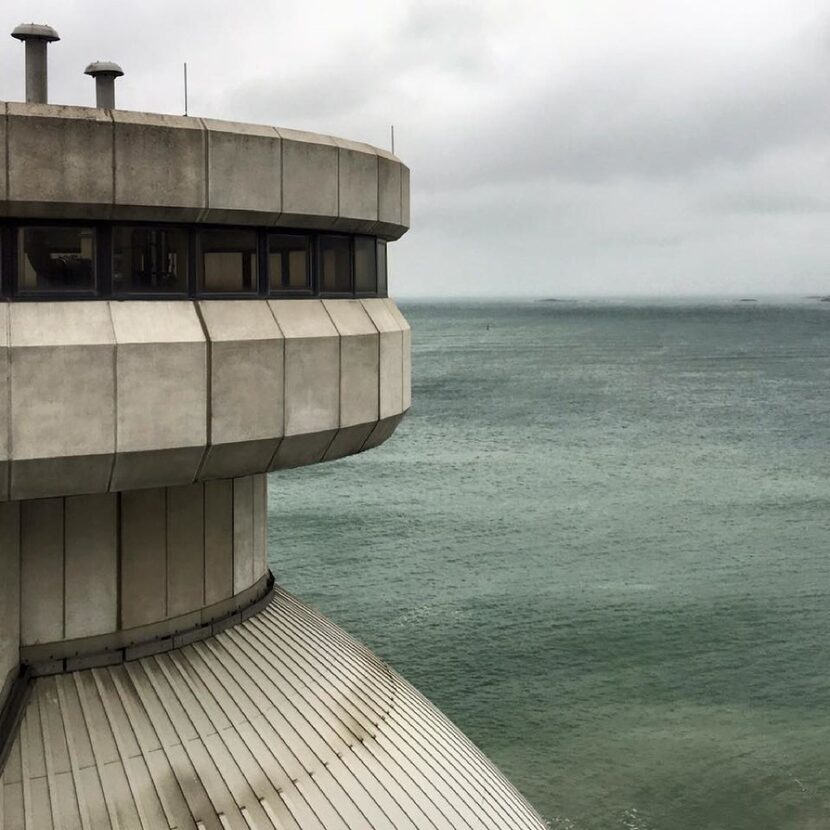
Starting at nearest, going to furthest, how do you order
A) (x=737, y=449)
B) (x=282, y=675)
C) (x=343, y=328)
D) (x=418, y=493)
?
(x=343, y=328) < (x=282, y=675) < (x=418, y=493) < (x=737, y=449)

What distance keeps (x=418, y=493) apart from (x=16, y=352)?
5989cm

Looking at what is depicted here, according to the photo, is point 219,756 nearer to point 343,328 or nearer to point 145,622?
point 145,622

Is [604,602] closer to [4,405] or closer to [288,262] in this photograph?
[288,262]

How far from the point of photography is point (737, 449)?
90250mm

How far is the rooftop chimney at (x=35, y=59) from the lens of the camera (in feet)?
39.5

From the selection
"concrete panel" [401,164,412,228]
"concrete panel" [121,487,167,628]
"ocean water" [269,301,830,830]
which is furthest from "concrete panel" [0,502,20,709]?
"ocean water" [269,301,830,830]

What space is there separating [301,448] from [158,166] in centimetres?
303

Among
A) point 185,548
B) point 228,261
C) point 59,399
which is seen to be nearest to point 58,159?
point 228,261

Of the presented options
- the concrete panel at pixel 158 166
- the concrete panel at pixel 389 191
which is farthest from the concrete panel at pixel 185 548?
the concrete panel at pixel 389 191

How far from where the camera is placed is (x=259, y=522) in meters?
14.4

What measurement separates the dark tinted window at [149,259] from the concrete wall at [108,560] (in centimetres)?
254

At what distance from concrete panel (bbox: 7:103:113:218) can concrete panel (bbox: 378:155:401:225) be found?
3.38 m

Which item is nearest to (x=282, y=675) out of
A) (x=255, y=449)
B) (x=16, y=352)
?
(x=255, y=449)

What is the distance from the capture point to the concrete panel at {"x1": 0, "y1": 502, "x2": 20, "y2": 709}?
11414 millimetres
